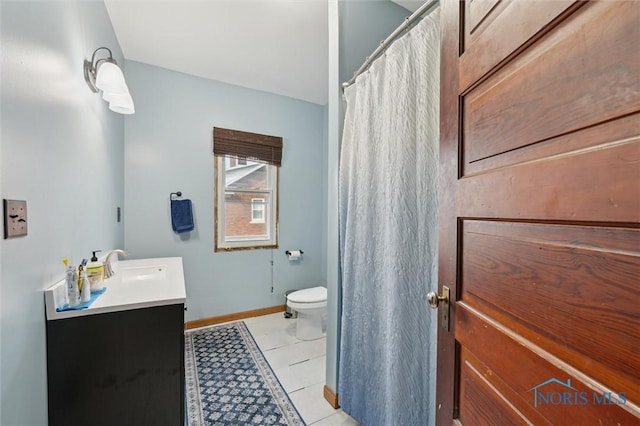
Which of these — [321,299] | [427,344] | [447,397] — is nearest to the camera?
[447,397]

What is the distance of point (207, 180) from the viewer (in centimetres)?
268

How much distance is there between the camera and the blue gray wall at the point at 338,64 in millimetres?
1578

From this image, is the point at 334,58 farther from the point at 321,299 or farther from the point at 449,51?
the point at 321,299

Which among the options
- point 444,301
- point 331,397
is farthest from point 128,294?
point 444,301

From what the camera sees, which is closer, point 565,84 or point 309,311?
point 565,84

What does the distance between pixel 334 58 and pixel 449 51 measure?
3.21 ft

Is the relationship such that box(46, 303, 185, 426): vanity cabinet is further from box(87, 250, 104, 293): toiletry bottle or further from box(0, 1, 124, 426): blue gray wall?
box(87, 250, 104, 293): toiletry bottle

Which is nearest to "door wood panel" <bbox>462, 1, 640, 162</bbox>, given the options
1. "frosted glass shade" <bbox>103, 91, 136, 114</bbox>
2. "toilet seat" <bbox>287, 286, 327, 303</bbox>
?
"frosted glass shade" <bbox>103, 91, 136, 114</bbox>

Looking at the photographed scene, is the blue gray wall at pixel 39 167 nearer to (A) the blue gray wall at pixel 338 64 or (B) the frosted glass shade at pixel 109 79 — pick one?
(B) the frosted glass shade at pixel 109 79

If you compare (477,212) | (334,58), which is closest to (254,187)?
(334,58)

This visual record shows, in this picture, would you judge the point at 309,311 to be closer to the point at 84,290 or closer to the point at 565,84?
the point at 84,290

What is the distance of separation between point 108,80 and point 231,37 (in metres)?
1.05

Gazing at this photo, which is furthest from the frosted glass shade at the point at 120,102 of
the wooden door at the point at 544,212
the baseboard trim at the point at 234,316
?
the baseboard trim at the point at 234,316

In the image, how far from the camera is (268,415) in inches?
61.7
